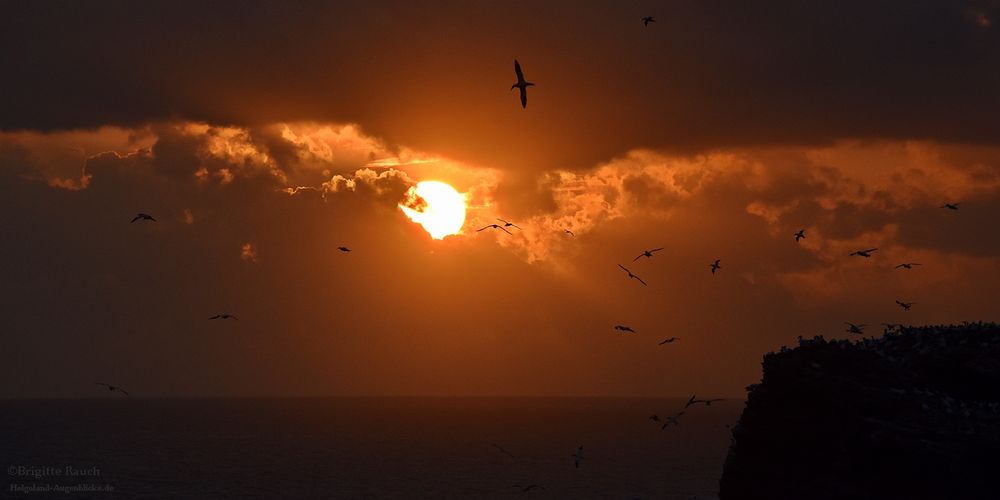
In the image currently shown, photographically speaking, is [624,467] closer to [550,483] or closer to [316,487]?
[550,483]

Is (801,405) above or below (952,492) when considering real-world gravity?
above

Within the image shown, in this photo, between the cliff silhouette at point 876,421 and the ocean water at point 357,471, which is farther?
the ocean water at point 357,471

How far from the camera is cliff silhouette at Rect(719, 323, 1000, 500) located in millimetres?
35750

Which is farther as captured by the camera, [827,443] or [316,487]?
[316,487]

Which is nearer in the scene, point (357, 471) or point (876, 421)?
point (876, 421)

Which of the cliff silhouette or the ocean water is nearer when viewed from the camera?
the cliff silhouette

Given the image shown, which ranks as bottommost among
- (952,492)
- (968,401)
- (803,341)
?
(952,492)

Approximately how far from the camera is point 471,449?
611ft

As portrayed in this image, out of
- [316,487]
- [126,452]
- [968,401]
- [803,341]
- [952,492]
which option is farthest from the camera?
[126,452]

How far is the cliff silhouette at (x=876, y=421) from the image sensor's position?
3575 cm

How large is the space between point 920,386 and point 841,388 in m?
3.58

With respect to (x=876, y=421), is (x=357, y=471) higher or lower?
higher

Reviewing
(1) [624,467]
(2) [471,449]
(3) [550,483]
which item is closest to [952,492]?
(3) [550,483]

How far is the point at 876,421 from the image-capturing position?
3775 centimetres
